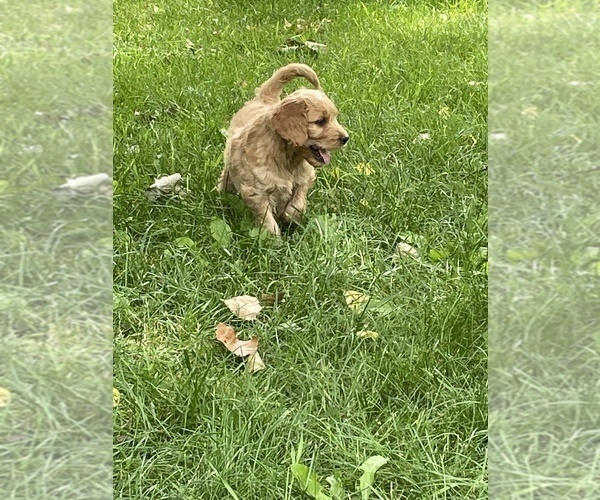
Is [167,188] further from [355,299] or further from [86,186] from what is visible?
[86,186]

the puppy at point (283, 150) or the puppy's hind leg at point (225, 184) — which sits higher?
the puppy at point (283, 150)

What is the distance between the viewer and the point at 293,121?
7.83 ft

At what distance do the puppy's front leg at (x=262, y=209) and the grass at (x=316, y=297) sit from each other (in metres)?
0.06

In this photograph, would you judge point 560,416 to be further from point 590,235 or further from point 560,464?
point 590,235

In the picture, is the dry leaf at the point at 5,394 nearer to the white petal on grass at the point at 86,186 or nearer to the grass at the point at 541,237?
the white petal on grass at the point at 86,186

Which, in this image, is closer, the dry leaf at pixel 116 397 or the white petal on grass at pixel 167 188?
the dry leaf at pixel 116 397

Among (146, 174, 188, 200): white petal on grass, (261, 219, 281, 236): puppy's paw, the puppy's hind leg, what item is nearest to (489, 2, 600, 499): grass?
(261, 219, 281, 236): puppy's paw

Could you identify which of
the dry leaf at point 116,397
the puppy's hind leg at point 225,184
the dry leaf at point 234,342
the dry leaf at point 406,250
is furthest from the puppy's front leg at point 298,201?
the dry leaf at point 116,397

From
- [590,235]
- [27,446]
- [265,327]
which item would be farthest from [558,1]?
[265,327]

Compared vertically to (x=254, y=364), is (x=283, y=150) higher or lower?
higher

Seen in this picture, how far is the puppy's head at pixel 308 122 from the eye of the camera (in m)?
2.38

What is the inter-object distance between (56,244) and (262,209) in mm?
1736

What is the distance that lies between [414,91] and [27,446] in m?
3.17

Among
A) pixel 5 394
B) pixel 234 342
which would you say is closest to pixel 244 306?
pixel 234 342
